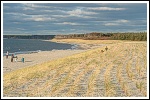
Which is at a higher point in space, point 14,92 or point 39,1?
point 39,1

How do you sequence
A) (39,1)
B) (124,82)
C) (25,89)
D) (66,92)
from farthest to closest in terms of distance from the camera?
(124,82)
(25,89)
(66,92)
(39,1)

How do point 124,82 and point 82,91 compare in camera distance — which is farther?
point 124,82

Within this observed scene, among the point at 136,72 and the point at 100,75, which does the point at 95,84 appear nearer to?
the point at 100,75

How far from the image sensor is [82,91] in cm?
1458

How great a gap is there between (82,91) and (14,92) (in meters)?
3.62

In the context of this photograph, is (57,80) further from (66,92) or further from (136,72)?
(136,72)

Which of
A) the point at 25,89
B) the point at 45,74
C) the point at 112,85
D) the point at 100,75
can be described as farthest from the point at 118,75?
the point at 25,89

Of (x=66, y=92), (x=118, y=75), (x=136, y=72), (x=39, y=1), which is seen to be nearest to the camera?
(x=39, y=1)

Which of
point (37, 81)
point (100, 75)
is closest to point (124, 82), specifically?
point (100, 75)

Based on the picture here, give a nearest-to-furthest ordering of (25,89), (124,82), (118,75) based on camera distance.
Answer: (25,89) < (124,82) < (118,75)

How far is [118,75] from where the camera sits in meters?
19.3

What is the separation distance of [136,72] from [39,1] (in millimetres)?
11996

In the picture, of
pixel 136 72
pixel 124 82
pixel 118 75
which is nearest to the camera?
pixel 124 82

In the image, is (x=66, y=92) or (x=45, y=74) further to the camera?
(x=45, y=74)
